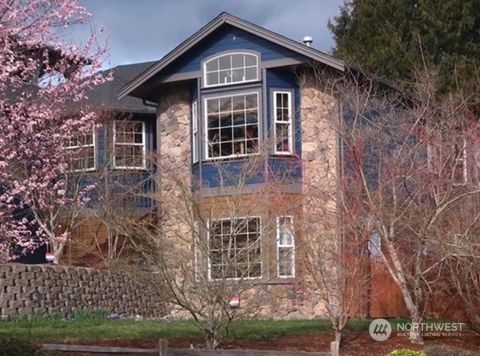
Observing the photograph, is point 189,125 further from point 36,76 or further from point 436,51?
point 436,51

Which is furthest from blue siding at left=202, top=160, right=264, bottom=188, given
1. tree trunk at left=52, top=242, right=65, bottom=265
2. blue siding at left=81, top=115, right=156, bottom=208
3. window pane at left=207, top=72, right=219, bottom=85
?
tree trunk at left=52, top=242, right=65, bottom=265

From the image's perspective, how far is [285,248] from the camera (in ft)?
42.2

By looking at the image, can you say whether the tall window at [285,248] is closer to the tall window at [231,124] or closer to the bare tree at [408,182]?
the bare tree at [408,182]

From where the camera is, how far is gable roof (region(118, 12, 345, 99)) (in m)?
17.8

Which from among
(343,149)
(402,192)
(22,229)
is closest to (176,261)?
(22,229)

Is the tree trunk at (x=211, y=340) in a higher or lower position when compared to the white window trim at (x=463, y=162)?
lower

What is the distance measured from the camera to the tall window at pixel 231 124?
18953 millimetres

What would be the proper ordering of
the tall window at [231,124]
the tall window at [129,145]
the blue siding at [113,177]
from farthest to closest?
the tall window at [129,145] → the blue siding at [113,177] → the tall window at [231,124]

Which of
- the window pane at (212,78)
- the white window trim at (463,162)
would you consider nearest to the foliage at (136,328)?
the white window trim at (463,162)

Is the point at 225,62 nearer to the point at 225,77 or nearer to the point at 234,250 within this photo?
the point at 225,77

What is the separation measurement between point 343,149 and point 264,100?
3186mm

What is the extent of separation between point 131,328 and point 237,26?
8384 mm

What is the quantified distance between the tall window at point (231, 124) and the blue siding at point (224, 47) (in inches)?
39.8

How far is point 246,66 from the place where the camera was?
1919cm
